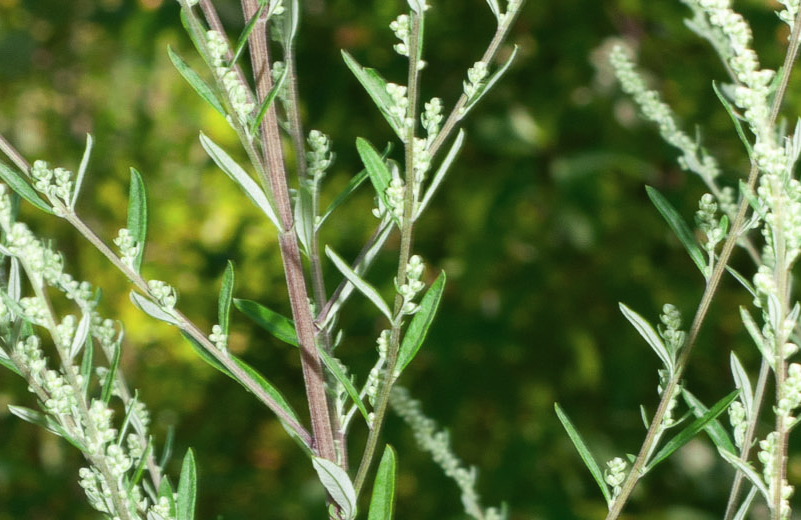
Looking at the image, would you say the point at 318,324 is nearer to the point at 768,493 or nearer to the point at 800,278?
the point at 768,493

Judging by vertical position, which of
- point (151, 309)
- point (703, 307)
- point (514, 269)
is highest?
point (151, 309)

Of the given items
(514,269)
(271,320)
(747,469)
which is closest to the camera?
(747,469)

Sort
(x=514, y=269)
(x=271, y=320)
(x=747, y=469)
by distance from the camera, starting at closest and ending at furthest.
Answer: (x=747, y=469), (x=271, y=320), (x=514, y=269)

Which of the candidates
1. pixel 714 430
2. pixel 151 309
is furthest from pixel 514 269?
pixel 151 309

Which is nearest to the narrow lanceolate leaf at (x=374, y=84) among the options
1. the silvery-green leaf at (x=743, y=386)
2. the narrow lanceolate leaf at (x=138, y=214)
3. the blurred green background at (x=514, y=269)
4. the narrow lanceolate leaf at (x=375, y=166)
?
the narrow lanceolate leaf at (x=375, y=166)

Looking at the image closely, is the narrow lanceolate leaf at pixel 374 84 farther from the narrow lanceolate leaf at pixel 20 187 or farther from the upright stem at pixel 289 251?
the narrow lanceolate leaf at pixel 20 187

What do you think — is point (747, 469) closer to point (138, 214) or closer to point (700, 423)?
A: point (700, 423)
